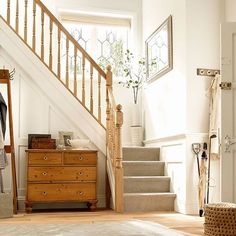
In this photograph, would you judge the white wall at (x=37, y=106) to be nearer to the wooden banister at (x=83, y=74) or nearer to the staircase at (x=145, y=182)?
the wooden banister at (x=83, y=74)

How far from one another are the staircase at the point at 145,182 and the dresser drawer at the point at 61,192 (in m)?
0.52

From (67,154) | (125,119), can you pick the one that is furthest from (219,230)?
(125,119)

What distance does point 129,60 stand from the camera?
750 centimetres

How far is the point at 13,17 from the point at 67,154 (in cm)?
265

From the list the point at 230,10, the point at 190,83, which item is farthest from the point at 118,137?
the point at 230,10

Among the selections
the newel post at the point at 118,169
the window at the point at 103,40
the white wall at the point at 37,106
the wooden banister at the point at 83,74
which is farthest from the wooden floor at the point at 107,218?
the window at the point at 103,40

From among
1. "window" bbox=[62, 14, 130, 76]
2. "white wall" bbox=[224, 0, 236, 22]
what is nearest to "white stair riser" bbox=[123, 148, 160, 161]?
"window" bbox=[62, 14, 130, 76]

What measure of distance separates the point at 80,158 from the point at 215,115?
188 centimetres

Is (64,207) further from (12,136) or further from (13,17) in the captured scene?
(13,17)

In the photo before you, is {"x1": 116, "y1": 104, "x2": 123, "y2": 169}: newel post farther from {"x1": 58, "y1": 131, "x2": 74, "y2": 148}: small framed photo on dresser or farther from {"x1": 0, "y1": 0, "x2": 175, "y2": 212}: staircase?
{"x1": 58, "y1": 131, "x2": 74, "y2": 148}: small framed photo on dresser

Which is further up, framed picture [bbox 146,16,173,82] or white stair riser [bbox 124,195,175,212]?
framed picture [bbox 146,16,173,82]

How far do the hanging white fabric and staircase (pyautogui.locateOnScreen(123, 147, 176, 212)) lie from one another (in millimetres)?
960

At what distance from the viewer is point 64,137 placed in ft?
20.3

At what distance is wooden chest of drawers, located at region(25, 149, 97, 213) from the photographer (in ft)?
18.5
